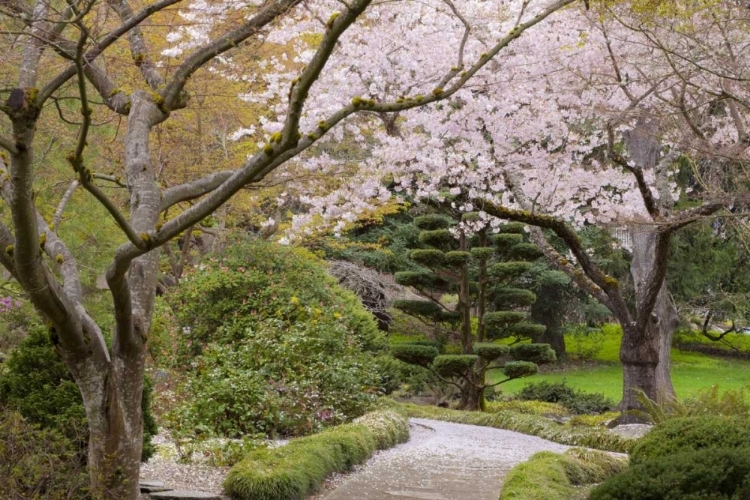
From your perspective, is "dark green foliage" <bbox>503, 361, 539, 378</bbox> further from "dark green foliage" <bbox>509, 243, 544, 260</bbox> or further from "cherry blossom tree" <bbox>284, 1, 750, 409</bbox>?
"cherry blossom tree" <bbox>284, 1, 750, 409</bbox>

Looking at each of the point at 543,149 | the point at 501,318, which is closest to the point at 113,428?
the point at 543,149

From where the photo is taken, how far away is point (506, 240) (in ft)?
49.5

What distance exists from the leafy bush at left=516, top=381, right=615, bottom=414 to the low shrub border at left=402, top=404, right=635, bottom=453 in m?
3.04

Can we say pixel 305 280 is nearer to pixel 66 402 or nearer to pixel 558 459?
pixel 558 459

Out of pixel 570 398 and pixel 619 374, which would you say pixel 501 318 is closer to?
pixel 570 398

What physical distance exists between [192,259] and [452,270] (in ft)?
20.7

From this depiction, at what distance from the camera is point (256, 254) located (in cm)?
1267

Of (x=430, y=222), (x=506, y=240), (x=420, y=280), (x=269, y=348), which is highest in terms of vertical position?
(x=430, y=222)

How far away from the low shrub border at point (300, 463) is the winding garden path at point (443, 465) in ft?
0.57

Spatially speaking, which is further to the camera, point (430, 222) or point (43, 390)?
point (430, 222)

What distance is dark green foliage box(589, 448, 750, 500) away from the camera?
14.6ft

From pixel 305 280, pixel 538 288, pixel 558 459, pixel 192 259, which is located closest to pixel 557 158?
pixel 305 280

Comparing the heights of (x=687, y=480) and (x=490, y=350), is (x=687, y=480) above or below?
below

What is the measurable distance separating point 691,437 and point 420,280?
10.0 metres
